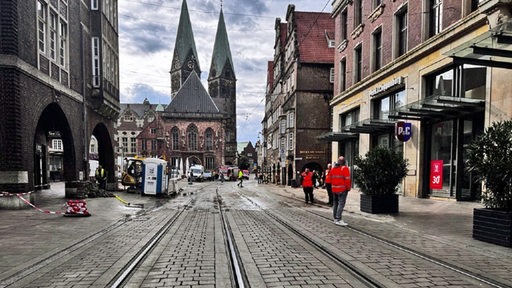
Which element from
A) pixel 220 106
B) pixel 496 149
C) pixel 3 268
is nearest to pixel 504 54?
pixel 496 149

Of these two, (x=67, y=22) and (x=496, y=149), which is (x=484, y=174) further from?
(x=67, y=22)

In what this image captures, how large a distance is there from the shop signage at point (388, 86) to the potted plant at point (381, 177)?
737 cm

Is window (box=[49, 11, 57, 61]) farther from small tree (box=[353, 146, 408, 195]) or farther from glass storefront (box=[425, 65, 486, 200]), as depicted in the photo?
glass storefront (box=[425, 65, 486, 200])

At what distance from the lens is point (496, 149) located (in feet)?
21.9

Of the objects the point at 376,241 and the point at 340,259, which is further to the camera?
the point at 376,241

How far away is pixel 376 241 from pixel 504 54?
578cm

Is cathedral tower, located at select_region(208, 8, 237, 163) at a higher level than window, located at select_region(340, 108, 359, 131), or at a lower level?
higher

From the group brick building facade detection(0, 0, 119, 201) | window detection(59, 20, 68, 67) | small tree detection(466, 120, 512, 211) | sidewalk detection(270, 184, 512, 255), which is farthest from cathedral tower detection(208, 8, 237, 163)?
small tree detection(466, 120, 512, 211)

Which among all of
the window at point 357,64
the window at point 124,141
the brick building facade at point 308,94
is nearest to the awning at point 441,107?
the window at point 357,64

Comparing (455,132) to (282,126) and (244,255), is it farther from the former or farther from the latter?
(282,126)

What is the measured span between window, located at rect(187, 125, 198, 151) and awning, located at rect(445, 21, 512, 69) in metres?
74.0

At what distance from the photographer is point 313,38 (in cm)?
3753

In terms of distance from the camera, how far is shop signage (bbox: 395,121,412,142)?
15828 mm

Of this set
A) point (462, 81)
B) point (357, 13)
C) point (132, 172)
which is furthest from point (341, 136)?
point (132, 172)
